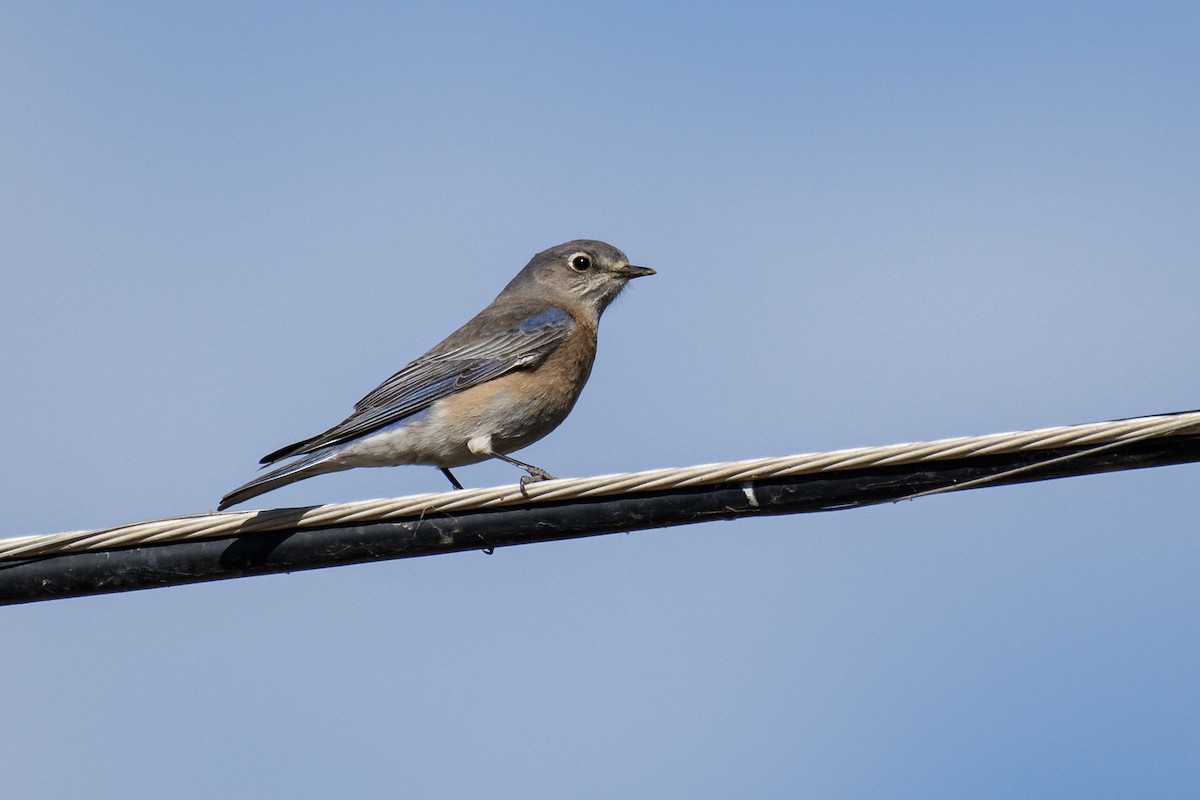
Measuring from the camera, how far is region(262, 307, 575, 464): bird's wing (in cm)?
1052

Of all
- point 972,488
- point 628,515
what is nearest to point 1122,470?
point 972,488

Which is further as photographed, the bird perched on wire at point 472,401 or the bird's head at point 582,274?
the bird's head at point 582,274

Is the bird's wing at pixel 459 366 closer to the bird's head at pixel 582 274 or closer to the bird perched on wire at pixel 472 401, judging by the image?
the bird perched on wire at pixel 472 401

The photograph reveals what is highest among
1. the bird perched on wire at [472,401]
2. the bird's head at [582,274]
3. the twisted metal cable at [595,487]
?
the bird's head at [582,274]

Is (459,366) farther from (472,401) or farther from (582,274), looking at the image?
(582,274)

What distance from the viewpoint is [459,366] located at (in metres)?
11.2

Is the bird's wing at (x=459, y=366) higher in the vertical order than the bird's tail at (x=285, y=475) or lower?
higher

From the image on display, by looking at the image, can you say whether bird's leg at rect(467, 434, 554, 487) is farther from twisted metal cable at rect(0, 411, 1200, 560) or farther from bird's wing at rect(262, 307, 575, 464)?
twisted metal cable at rect(0, 411, 1200, 560)

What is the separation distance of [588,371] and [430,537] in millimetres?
5180

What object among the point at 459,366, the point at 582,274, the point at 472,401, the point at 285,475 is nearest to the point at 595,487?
the point at 285,475

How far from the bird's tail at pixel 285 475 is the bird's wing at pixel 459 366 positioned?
0.41 feet

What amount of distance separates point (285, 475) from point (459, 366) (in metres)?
2.06

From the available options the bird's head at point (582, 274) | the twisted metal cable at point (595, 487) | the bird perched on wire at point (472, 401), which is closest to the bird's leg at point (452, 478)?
the bird perched on wire at point (472, 401)

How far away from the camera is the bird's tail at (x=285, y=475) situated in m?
9.24
